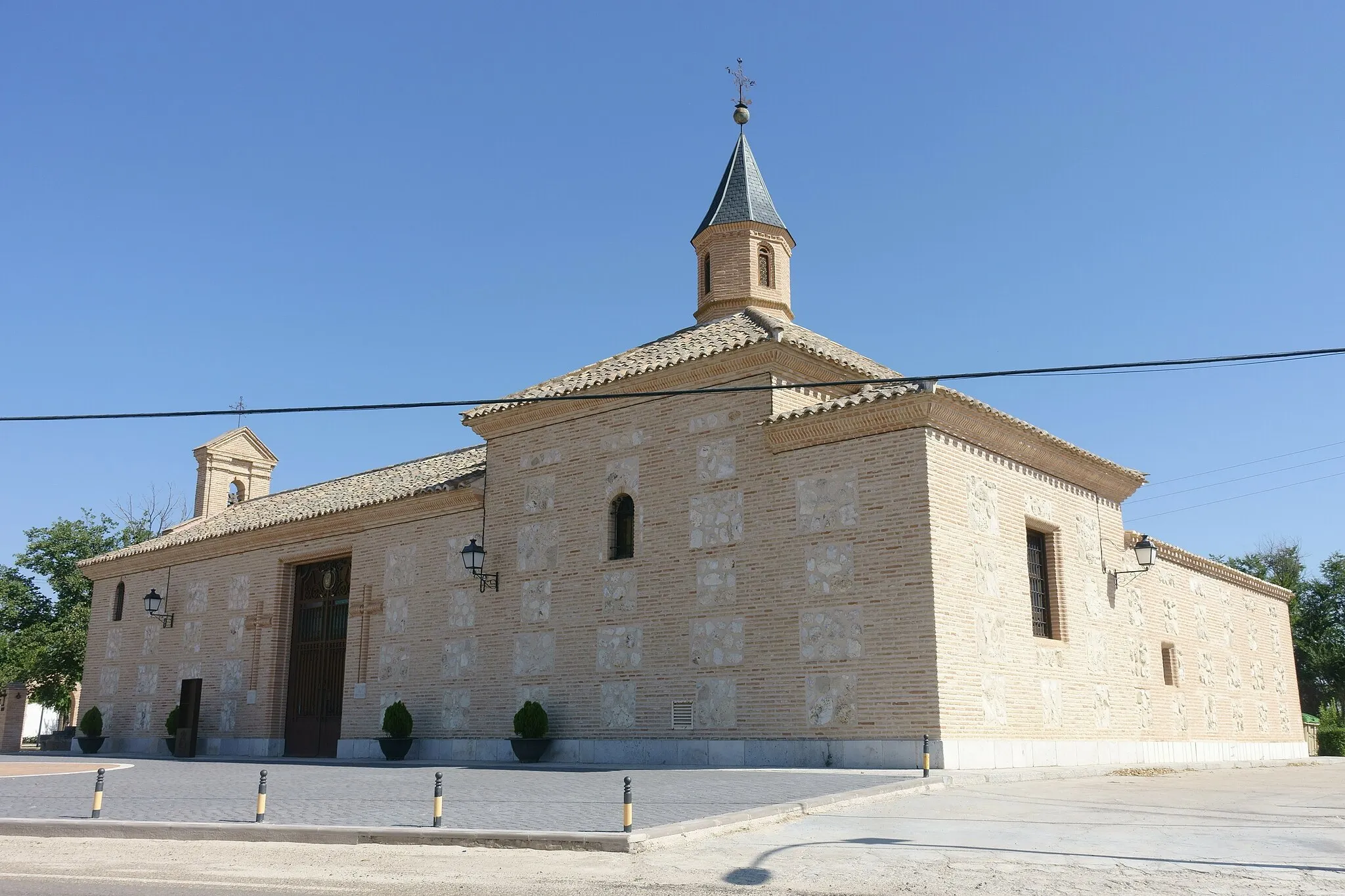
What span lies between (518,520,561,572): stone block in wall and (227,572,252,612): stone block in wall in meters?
8.58

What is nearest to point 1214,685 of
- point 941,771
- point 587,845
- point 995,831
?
point 941,771

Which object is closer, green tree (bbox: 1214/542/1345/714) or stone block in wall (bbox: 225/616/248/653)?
stone block in wall (bbox: 225/616/248/653)

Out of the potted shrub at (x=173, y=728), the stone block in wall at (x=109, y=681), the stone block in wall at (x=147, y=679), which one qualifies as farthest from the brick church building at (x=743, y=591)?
the stone block in wall at (x=109, y=681)

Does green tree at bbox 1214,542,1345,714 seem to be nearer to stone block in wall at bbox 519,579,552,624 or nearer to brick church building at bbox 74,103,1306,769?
brick church building at bbox 74,103,1306,769

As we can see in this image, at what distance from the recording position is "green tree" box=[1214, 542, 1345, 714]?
130ft

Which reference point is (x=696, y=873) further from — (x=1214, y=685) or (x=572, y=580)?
(x=1214, y=685)

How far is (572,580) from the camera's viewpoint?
18.2 m

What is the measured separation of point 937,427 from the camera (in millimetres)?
15047

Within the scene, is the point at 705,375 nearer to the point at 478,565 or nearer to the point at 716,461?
the point at 716,461

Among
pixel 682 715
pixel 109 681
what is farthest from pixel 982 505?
pixel 109 681

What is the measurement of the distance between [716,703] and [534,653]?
3.83 m

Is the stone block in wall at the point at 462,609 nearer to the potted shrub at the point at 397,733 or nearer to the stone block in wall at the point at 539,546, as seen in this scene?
the stone block in wall at the point at 539,546

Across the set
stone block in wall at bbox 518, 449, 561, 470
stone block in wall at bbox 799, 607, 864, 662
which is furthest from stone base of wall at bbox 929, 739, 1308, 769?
stone block in wall at bbox 518, 449, 561, 470

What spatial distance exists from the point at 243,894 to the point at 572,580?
1129 cm
